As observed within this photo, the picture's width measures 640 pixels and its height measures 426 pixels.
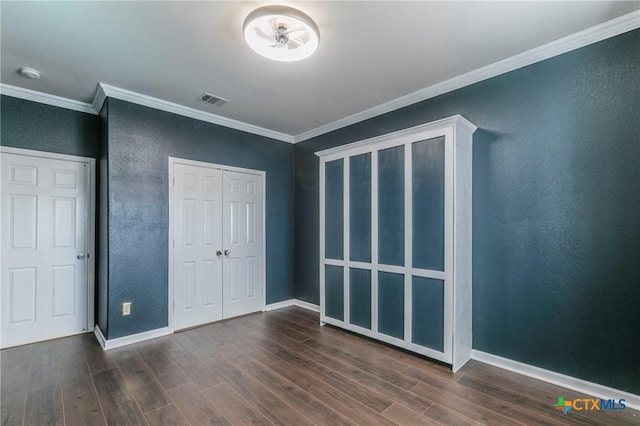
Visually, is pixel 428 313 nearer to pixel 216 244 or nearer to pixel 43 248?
pixel 216 244

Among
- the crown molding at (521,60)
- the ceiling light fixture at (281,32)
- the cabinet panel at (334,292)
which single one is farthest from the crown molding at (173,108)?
the cabinet panel at (334,292)

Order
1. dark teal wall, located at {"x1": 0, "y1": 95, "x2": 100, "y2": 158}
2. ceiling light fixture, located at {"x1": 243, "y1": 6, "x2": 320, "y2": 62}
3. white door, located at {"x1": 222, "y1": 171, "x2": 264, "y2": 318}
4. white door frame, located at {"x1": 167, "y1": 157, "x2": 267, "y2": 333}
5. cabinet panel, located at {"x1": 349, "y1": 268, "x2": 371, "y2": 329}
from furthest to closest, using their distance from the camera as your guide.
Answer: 1. white door, located at {"x1": 222, "y1": 171, "x2": 264, "y2": 318}
2. white door frame, located at {"x1": 167, "y1": 157, "x2": 267, "y2": 333}
3. cabinet panel, located at {"x1": 349, "y1": 268, "x2": 371, "y2": 329}
4. dark teal wall, located at {"x1": 0, "y1": 95, "x2": 100, "y2": 158}
5. ceiling light fixture, located at {"x1": 243, "y1": 6, "x2": 320, "y2": 62}

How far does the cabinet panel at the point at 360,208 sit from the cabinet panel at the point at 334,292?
34cm

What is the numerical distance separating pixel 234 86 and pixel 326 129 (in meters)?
1.67

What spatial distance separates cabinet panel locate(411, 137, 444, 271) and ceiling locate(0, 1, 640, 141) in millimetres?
780

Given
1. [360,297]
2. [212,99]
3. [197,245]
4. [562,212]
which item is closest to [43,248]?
[197,245]

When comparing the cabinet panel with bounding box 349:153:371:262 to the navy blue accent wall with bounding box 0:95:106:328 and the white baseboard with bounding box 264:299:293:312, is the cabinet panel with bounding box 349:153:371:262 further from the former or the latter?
the navy blue accent wall with bounding box 0:95:106:328

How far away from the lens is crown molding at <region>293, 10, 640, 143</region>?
2139mm

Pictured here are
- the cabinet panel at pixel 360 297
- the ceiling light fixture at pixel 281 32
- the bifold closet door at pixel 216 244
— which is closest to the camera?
the ceiling light fixture at pixel 281 32

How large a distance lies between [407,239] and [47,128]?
4.13 metres

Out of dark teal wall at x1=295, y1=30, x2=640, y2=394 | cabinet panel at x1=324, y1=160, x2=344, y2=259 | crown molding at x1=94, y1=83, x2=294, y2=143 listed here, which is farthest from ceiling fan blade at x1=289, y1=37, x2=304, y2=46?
crown molding at x1=94, y1=83, x2=294, y2=143

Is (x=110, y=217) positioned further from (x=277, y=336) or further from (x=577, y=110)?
(x=577, y=110)

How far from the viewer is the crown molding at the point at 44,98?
307 centimetres

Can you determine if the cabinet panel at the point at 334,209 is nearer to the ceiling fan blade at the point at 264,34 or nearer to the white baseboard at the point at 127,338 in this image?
the ceiling fan blade at the point at 264,34
